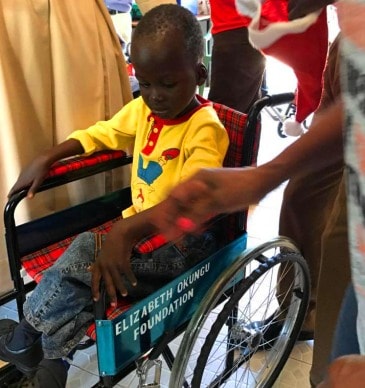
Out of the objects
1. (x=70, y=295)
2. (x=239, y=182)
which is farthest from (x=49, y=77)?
(x=239, y=182)

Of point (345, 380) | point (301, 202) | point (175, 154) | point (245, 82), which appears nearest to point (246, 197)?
point (345, 380)

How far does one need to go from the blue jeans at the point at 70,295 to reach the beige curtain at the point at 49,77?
446mm

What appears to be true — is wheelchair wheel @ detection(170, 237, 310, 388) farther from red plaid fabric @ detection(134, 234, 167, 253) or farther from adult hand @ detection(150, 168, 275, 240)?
adult hand @ detection(150, 168, 275, 240)

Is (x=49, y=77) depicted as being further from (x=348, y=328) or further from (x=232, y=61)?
(x=348, y=328)

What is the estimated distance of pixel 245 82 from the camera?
2.12 metres

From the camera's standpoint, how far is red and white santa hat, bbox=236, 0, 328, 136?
106cm

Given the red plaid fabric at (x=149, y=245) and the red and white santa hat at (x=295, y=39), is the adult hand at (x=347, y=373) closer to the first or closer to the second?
the red plaid fabric at (x=149, y=245)

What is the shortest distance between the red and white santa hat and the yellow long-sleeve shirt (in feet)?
0.73

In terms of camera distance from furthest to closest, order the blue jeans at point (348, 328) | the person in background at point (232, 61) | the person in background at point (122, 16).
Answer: the person in background at point (122, 16)
the person in background at point (232, 61)
the blue jeans at point (348, 328)

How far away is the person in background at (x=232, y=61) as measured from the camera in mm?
1993

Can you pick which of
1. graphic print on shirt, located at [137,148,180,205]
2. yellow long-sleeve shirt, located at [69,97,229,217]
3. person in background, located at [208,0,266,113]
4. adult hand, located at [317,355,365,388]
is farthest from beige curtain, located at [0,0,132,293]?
adult hand, located at [317,355,365,388]

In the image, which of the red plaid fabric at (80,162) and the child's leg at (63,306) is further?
the red plaid fabric at (80,162)

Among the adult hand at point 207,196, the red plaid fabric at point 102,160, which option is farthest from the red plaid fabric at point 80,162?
the adult hand at point 207,196

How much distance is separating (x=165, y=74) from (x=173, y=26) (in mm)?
108
